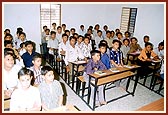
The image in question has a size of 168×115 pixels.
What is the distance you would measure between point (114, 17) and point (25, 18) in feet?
11.3

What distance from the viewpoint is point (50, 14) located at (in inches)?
262

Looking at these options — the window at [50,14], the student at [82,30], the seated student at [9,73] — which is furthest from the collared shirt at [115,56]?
the window at [50,14]

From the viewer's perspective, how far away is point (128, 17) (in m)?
6.51

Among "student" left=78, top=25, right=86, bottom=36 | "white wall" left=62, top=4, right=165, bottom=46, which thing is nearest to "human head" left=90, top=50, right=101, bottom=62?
"white wall" left=62, top=4, right=165, bottom=46

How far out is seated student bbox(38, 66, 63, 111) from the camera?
7.25 feet

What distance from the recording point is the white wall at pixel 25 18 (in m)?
5.36

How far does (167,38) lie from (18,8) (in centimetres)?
447

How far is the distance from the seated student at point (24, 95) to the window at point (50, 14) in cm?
485

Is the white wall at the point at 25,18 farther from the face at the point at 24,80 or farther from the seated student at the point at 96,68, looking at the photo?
the face at the point at 24,80

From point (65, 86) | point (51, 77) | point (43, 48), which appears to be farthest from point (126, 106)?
point (43, 48)

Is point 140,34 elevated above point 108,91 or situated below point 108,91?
above

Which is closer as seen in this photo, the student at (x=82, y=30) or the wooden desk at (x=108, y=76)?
the wooden desk at (x=108, y=76)

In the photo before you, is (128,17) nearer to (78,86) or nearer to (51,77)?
(78,86)

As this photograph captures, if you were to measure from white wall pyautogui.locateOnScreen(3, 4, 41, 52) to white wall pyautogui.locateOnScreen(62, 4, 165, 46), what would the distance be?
1.63 m
